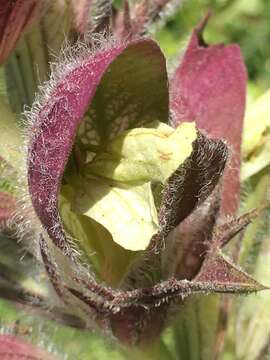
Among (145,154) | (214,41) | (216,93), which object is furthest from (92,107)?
(214,41)

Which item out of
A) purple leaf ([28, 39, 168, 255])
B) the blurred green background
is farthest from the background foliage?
purple leaf ([28, 39, 168, 255])

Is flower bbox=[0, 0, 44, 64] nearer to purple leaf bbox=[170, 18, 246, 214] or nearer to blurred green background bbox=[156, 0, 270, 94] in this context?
purple leaf bbox=[170, 18, 246, 214]

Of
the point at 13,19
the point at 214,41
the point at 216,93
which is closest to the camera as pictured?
the point at 13,19

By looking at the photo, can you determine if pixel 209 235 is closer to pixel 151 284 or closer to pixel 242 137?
pixel 151 284

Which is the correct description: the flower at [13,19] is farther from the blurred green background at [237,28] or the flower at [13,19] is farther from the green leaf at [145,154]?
the blurred green background at [237,28]

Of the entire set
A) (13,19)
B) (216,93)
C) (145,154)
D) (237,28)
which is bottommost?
(237,28)

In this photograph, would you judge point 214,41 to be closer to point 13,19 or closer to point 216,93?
point 216,93
